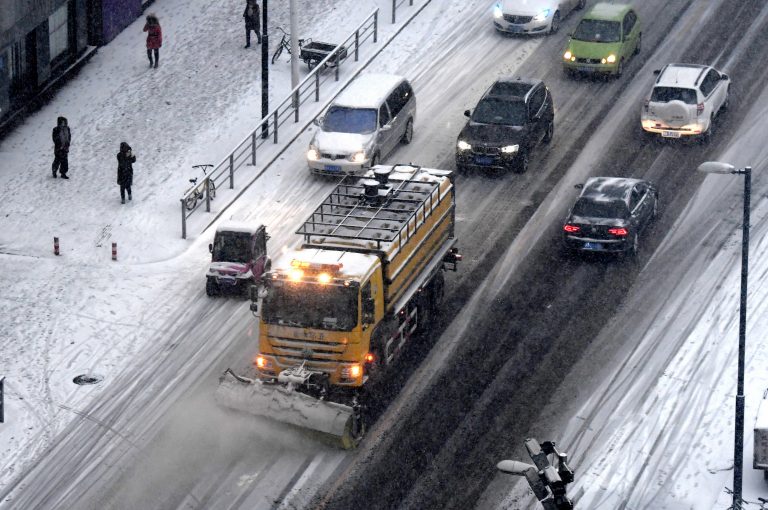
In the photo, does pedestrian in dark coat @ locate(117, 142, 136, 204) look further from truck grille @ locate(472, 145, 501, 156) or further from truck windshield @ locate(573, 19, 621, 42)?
truck windshield @ locate(573, 19, 621, 42)

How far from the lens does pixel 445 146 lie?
41.3 m

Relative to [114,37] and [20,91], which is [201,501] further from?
[114,37]

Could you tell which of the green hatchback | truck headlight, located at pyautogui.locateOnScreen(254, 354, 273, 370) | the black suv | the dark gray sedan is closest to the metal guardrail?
the black suv

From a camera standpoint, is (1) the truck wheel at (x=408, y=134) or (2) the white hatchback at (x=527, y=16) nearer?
(1) the truck wheel at (x=408, y=134)

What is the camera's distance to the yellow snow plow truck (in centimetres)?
2855

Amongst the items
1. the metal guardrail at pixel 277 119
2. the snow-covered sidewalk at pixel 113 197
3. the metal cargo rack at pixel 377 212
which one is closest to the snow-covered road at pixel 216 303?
the snow-covered sidewalk at pixel 113 197

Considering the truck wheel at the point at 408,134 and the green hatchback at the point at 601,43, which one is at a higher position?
the green hatchback at the point at 601,43

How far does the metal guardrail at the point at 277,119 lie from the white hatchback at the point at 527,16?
381 centimetres

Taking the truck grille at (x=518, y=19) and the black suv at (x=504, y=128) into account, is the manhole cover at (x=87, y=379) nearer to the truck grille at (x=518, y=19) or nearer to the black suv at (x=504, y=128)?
the black suv at (x=504, y=128)

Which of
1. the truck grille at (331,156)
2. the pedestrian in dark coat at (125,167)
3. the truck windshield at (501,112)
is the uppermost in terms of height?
the truck windshield at (501,112)

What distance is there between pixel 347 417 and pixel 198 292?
788 centimetres

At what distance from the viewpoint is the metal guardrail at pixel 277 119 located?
127 feet

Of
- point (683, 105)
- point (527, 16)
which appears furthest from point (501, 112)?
point (527, 16)

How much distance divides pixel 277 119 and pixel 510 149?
6.81 metres
